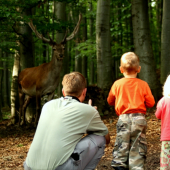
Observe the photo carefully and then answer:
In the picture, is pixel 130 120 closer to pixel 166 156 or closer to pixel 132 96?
pixel 132 96

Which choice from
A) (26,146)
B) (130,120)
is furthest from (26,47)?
(130,120)

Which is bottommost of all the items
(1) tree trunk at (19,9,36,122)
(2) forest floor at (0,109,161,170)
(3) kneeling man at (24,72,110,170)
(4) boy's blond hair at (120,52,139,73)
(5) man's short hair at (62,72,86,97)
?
(2) forest floor at (0,109,161,170)

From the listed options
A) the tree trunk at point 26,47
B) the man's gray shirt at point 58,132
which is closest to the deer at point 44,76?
the tree trunk at point 26,47

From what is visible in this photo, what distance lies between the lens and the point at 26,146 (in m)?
6.73

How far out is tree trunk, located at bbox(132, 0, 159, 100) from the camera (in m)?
9.52

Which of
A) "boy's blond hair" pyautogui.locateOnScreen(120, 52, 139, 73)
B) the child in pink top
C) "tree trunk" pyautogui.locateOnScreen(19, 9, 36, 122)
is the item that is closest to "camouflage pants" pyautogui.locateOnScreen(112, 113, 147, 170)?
the child in pink top

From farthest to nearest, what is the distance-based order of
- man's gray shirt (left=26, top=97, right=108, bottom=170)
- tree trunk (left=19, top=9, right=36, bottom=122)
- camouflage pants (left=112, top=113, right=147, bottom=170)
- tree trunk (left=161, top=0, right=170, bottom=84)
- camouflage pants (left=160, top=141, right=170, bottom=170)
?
tree trunk (left=19, top=9, right=36, bottom=122)
tree trunk (left=161, top=0, right=170, bottom=84)
camouflage pants (left=112, top=113, right=147, bottom=170)
camouflage pants (left=160, top=141, right=170, bottom=170)
man's gray shirt (left=26, top=97, right=108, bottom=170)

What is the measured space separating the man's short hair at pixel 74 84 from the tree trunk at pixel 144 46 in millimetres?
6655

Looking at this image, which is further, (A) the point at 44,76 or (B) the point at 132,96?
(A) the point at 44,76

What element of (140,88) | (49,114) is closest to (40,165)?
(49,114)

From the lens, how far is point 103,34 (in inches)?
391

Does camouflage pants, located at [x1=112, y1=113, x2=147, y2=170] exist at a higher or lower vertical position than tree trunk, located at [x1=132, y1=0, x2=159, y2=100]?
lower

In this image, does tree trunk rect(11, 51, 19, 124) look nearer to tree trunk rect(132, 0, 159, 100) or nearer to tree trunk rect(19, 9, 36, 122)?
tree trunk rect(19, 9, 36, 122)

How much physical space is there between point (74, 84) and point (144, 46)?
685 centimetres
